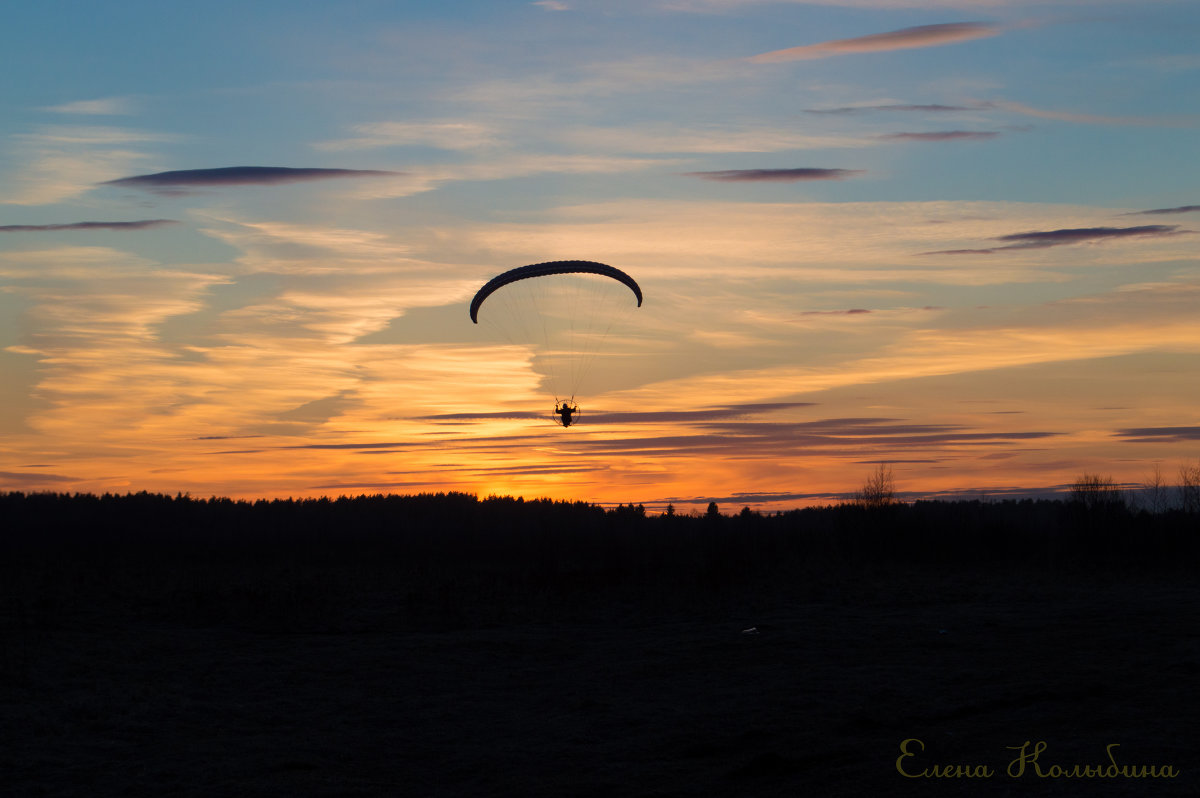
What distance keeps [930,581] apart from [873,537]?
72.1ft

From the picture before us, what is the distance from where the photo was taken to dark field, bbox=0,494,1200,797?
13.7m

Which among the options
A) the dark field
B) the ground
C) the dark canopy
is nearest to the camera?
the ground

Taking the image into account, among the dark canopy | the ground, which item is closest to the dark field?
the ground

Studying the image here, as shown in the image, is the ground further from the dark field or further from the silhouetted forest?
the silhouetted forest

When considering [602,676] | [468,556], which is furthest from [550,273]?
[468,556]

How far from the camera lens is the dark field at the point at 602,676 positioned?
1370 centimetres

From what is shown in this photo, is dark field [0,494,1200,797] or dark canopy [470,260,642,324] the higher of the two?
dark canopy [470,260,642,324]

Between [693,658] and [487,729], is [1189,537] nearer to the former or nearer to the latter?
[693,658]

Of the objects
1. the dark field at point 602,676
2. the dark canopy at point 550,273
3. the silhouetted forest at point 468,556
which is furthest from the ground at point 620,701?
the dark canopy at point 550,273

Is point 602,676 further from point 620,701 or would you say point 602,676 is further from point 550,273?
point 550,273

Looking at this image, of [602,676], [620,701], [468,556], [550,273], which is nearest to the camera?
[620,701]

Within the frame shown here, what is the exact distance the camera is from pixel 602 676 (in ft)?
71.3

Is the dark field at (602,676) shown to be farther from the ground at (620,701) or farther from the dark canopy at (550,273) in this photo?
the dark canopy at (550,273)

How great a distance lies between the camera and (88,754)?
619 inches
